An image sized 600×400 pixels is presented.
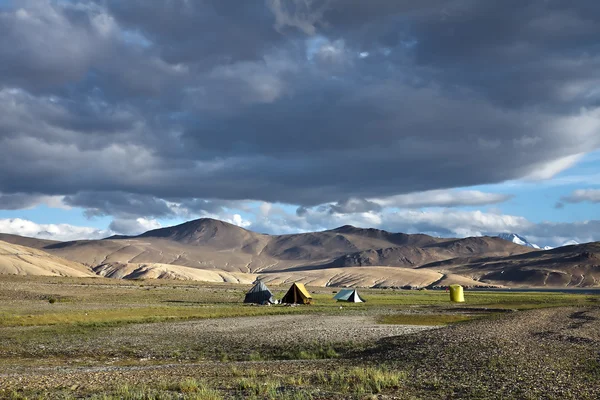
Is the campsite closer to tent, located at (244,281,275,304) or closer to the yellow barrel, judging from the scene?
tent, located at (244,281,275,304)

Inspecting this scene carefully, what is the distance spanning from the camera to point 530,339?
3250 cm

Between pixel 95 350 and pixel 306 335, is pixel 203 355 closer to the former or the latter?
pixel 95 350

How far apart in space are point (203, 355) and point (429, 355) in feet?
43.1

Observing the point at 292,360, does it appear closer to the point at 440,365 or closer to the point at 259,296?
the point at 440,365

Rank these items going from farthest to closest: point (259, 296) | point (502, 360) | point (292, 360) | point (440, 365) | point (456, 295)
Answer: point (456, 295) → point (259, 296) → point (292, 360) → point (502, 360) → point (440, 365)

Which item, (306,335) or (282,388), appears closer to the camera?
(282,388)

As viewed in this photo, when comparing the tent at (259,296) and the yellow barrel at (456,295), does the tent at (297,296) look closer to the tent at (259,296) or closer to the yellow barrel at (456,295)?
the tent at (259,296)

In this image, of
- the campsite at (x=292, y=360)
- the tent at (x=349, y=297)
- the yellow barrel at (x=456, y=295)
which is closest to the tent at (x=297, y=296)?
the tent at (x=349, y=297)

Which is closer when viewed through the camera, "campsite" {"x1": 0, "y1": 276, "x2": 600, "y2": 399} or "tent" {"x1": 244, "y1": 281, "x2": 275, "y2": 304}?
"campsite" {"x1": 0, "y1": 276, "x2": 600, "y2": 399}

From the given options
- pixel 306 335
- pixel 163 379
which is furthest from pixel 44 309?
pixel 163 379

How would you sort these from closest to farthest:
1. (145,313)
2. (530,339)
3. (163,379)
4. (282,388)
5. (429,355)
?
(282,388) → (163,379) → (429,355) → (530,339) → (145,313)

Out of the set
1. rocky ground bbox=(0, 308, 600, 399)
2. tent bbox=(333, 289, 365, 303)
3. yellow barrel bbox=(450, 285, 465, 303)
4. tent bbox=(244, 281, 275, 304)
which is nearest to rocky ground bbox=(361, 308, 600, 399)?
rocky ground bbox=(0, 308, 600, 399)

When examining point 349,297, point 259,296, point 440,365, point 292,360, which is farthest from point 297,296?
point 440,365

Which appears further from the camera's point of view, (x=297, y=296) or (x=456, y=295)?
(x=456, y=295)
